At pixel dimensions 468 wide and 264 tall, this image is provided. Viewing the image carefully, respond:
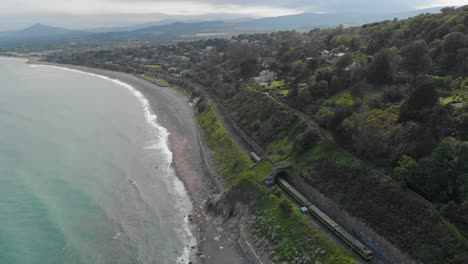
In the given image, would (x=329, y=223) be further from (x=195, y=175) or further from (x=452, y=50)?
(x=452, y=50)

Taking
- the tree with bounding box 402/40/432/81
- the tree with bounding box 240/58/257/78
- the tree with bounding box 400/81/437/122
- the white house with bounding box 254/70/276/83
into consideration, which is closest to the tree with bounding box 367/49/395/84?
the tree with bounding box 402/40/432/81

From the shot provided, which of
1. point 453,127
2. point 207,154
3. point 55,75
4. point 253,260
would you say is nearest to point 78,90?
point 55,75

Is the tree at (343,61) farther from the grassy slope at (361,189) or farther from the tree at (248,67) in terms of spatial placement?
the tree at (248,67)

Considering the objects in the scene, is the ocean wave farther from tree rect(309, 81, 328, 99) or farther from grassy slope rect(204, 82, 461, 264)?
tree rect(309, 81, 328, 99)

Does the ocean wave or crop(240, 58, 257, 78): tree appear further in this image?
crop(240, 58, 257, 78): tree

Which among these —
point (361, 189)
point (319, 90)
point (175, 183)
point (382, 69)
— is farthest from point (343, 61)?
point (175, 183)
